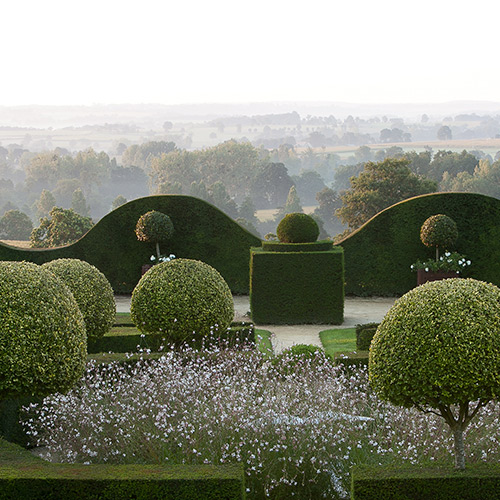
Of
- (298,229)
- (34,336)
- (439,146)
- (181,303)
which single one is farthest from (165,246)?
(439,146)

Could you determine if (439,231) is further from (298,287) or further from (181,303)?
(181,303)

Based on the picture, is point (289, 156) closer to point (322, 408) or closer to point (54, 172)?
point (54, 172)

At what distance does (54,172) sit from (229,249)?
5030 centimetres

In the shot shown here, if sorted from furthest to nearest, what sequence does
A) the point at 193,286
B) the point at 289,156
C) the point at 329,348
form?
the point at 289,156, the point at 329,348, the point at 193,286

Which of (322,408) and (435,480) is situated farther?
(322,408)

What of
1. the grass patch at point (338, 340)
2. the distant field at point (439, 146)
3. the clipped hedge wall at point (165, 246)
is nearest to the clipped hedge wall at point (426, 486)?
the grass patch at point (338, 340)

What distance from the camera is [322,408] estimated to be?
6.82m

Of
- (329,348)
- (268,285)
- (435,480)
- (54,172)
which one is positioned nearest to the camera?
(435,480)

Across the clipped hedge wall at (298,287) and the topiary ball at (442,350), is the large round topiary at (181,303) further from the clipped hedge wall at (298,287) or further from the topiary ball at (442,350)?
the clipped hedge wall at (298,287)

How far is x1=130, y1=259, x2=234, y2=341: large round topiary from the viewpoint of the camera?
979cm

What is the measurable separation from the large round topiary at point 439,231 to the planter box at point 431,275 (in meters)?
0.61

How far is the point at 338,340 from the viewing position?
12.7 meters

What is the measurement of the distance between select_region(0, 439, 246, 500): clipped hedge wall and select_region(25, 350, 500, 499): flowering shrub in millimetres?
603

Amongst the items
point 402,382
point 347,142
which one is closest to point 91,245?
point 402,382
